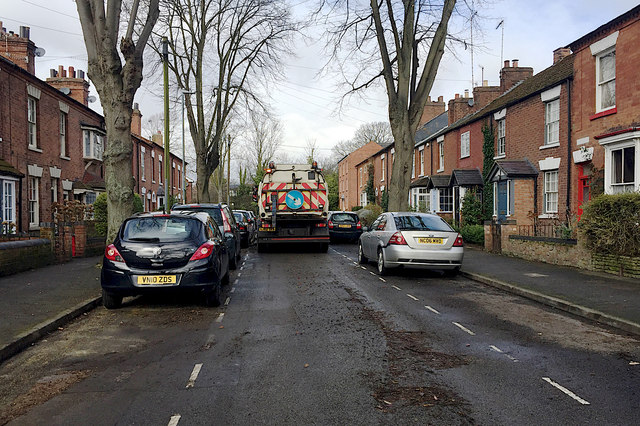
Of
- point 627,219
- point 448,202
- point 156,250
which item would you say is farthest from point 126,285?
point 448,202

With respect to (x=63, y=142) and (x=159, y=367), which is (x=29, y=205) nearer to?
(x=63, y=142)

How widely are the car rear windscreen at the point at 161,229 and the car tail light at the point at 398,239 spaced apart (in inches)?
190

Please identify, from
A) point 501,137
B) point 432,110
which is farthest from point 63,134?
point 432,110

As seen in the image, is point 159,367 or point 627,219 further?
point 627,219

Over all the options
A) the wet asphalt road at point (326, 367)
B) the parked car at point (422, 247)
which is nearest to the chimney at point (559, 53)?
the parked car at point (422, 247)

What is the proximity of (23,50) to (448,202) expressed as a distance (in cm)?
2258

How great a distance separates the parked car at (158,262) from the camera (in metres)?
7.80

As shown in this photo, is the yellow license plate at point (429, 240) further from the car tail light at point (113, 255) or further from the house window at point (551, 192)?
the house window at point (551, 192)

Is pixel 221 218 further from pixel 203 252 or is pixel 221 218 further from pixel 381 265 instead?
pixel 203 252

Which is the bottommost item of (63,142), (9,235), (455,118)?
(9,235)

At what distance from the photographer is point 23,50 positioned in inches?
800

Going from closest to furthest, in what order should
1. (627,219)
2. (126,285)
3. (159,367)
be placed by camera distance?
(159,367), (126,285), (627,219)

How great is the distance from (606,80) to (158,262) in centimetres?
1496

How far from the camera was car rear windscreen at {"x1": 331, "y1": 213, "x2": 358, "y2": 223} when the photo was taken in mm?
24328
